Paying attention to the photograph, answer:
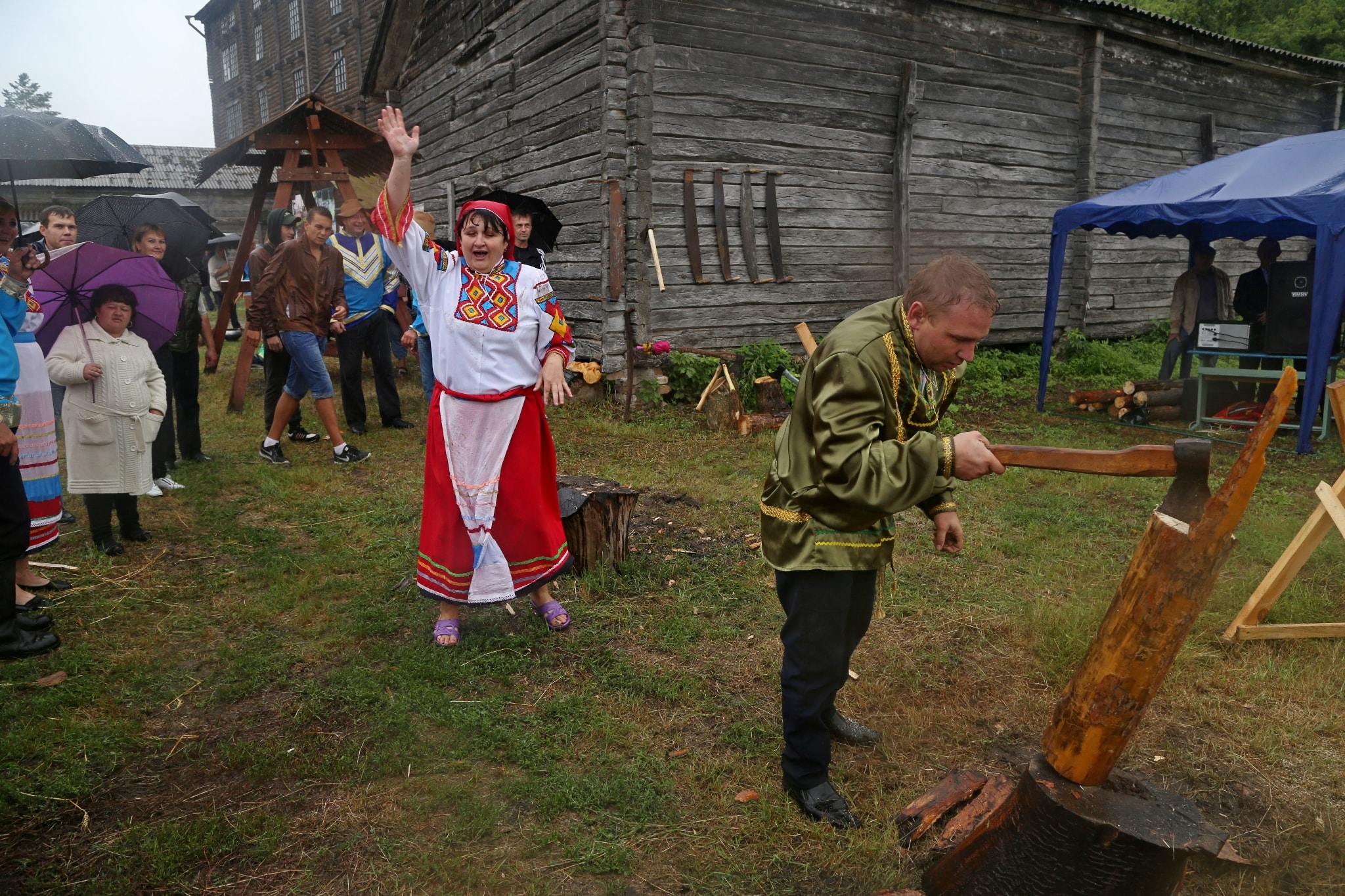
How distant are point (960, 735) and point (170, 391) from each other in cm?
620

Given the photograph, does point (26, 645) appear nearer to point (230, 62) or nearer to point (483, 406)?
point (483, 406)

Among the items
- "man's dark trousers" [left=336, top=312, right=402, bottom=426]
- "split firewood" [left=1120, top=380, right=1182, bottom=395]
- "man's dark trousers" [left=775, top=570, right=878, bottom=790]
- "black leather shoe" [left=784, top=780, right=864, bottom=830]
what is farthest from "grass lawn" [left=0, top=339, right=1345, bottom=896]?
"split firewood" [left=1120, top=380, right=1182, bottom=395]

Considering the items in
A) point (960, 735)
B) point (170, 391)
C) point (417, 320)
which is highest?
point (417, 320)

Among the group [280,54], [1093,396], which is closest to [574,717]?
[1093,396]

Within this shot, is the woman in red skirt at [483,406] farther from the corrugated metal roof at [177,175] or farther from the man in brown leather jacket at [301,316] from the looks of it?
the corrugated metal roof at [177,175]

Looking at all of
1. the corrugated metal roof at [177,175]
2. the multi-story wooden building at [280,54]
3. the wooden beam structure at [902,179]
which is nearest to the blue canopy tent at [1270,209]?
the wooden beam structure at [902,179]

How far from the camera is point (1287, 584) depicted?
12.6ft

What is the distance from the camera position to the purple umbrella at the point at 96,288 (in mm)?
4766

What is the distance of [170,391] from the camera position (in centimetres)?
671

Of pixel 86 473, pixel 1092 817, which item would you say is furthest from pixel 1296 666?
pixel 86 473

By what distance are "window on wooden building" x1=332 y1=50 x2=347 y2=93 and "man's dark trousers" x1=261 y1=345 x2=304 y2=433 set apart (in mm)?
21545

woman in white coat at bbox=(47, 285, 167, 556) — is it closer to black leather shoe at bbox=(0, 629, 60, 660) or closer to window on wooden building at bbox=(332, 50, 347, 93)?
black leather shoe at bbox=(0, 629, 60, 660)

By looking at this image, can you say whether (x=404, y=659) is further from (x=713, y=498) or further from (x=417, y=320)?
(x=417, y=320)

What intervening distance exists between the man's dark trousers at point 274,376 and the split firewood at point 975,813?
6624 millimetres
